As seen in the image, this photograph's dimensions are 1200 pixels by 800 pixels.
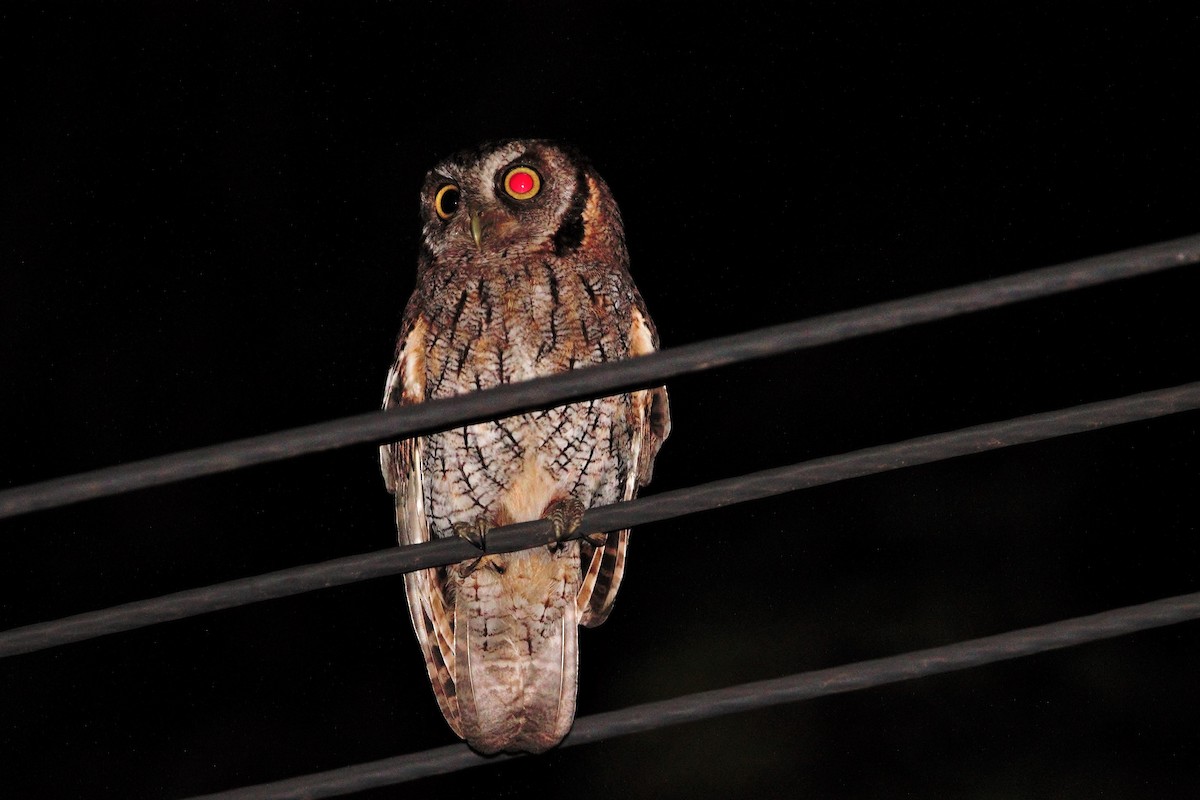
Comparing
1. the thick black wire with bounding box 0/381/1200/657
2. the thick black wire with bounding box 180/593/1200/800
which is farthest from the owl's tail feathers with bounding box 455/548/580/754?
the thick black wire with bounding box 0/381/1200/657

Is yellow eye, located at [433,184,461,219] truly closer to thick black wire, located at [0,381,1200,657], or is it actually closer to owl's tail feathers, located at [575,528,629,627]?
owl's tail feathers, located at [575,528,629,627]

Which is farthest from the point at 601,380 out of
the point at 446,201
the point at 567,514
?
the point at 446,201

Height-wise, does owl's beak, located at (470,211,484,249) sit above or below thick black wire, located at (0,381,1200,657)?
above

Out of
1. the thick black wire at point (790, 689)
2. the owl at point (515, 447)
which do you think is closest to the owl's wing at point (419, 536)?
the owl at point (515, 447)

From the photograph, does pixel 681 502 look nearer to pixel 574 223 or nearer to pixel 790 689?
pixel 790 689

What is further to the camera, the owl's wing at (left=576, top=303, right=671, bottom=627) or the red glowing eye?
the red glowing eye

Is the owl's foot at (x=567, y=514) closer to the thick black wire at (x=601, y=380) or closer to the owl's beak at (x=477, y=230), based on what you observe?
the owl's beak at (x=477, y=230)

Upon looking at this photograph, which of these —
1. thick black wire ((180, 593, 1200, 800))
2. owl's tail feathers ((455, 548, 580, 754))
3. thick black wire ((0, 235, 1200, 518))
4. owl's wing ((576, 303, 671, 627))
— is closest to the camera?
thick black wire ((0, 235, 1200, 518))
